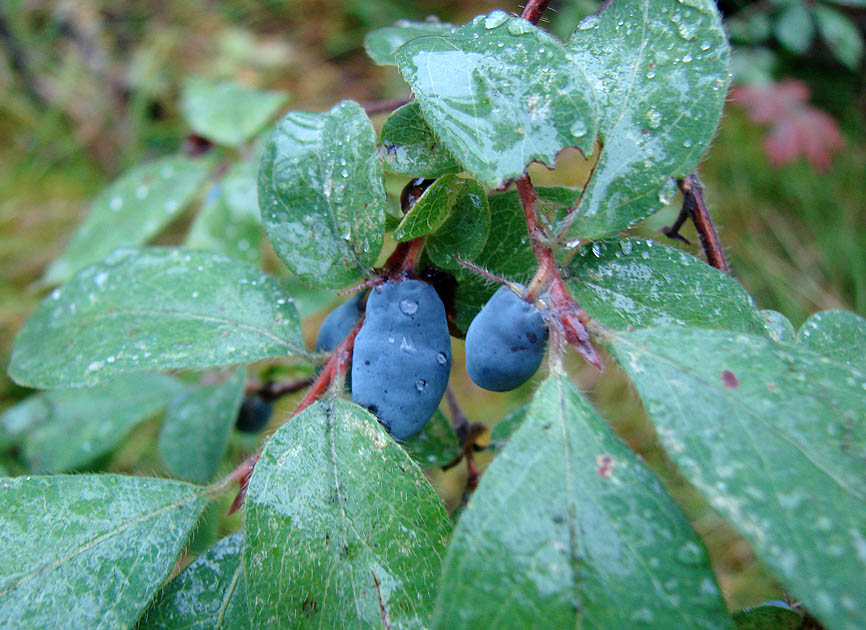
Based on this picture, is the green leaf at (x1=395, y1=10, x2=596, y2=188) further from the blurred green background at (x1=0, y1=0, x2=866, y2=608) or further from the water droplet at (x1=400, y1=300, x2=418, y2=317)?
the blurred green background at (x1=0, y1=0, x2=866, y2=608)

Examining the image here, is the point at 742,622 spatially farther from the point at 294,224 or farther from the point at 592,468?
the point at 294,224

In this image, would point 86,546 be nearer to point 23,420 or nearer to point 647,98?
point 647,98

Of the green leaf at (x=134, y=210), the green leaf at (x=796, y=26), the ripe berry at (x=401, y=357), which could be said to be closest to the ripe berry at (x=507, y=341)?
the ripe berry at (x=401, y=357)

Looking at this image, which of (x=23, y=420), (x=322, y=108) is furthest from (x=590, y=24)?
(x=322, y=108)

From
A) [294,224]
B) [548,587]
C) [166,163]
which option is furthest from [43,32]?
[548,587]

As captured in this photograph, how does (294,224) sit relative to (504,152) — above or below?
below

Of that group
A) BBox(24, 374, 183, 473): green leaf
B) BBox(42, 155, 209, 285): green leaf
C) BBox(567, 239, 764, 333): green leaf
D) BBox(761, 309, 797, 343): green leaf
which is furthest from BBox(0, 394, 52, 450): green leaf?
BBox(761, 309, 797, 343): green leaf

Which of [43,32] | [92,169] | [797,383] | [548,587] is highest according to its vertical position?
[797,383]
